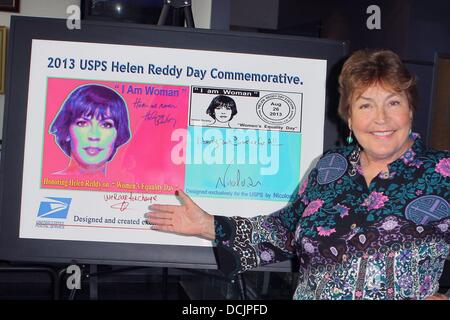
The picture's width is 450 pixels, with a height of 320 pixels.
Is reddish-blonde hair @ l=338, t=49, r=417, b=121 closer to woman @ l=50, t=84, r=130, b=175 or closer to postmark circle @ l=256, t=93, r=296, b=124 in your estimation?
postmark circle @ l=256, t=93, r=296, b=124

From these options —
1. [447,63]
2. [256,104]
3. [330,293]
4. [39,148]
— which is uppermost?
[447,63]

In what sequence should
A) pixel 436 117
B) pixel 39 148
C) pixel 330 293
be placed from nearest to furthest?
pixel 330 293, pixel 39 148, pixel 436 117

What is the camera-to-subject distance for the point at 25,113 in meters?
1.62

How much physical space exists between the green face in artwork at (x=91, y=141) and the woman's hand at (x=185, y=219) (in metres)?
0.22

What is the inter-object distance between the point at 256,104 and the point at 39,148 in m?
0.61

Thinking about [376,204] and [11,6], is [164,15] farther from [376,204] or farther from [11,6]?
[11,6]

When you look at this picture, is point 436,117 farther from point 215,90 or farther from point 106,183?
point 106,183

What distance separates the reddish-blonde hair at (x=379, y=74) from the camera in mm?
1335

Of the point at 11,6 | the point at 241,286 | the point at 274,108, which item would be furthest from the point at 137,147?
the point at 11,6

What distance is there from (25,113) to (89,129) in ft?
0.58

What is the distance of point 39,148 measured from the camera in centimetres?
163

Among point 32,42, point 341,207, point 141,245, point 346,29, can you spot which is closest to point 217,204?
point 141,245

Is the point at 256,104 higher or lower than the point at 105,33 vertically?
lower

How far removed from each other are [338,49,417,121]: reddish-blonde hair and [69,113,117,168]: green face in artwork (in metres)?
0.67
